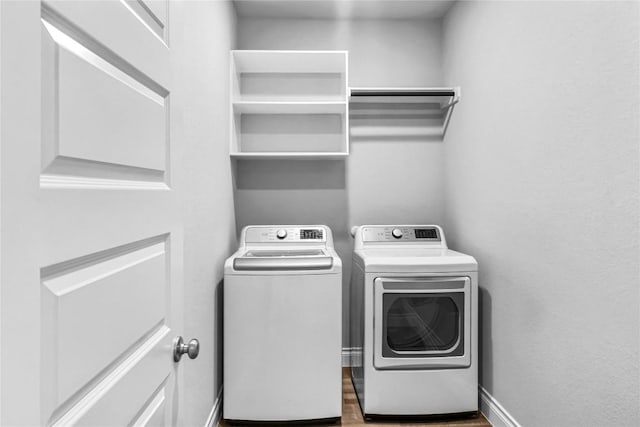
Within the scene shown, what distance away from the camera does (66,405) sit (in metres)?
0.50

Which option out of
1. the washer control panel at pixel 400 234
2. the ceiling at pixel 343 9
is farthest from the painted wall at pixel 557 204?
the ceiling at pixel 343 9

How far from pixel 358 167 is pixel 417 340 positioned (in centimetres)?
128

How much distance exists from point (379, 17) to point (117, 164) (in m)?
2.62

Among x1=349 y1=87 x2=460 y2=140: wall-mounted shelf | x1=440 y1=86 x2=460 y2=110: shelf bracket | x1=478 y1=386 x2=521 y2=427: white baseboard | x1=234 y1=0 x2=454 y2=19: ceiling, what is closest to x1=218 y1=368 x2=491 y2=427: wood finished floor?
x1=478 y1=386 x2=521 y2=427: white baseboard

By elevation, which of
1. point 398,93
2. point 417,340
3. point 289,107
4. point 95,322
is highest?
point 398,93

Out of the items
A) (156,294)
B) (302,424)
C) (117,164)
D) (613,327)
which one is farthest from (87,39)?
(302,424)

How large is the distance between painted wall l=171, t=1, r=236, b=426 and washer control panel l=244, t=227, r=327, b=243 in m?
0.17

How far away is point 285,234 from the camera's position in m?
2.49

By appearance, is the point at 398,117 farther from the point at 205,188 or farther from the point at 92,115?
the point at 92,115

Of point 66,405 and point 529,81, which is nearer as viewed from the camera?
point 66,405

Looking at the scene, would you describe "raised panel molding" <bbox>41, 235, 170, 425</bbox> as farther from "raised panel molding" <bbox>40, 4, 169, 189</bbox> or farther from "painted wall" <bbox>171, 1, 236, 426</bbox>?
"painted wall" <bbox>171, 1, 236, 426</bbox>

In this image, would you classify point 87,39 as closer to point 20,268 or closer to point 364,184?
point 20,268

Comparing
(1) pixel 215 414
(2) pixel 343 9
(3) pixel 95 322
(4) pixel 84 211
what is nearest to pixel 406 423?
(1) pixel 215 414

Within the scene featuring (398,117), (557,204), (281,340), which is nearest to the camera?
(557,204)
